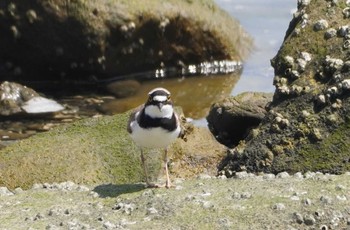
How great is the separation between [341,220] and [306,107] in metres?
2.12

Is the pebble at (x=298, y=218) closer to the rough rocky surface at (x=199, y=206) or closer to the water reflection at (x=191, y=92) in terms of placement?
the rough rocky surface at (x=199, y=206)

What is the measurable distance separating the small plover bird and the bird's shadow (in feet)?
0.59

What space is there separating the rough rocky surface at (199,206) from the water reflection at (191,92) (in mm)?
5807

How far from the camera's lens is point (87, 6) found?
14164 mm

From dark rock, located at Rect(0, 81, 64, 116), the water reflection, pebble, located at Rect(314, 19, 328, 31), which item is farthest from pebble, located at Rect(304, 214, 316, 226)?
dark rock, located at Rect(0, 81, 64, 116)

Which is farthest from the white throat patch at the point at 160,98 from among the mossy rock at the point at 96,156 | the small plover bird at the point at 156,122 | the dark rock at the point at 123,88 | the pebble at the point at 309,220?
the dark rock at the point at 123,88

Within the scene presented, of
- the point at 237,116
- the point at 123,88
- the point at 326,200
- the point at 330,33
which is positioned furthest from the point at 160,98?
the point at 123,88

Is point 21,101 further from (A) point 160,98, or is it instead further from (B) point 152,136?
(A) point 160,98

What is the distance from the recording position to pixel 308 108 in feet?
28.1

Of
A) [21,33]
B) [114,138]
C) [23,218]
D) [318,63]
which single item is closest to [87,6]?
→ [21,33]

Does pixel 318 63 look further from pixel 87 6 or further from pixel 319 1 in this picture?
pixel 87 6

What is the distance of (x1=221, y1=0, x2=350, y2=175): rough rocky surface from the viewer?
8.20 meters

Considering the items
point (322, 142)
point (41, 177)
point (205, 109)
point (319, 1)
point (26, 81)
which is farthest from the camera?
point (26, 81)

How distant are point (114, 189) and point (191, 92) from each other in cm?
731
